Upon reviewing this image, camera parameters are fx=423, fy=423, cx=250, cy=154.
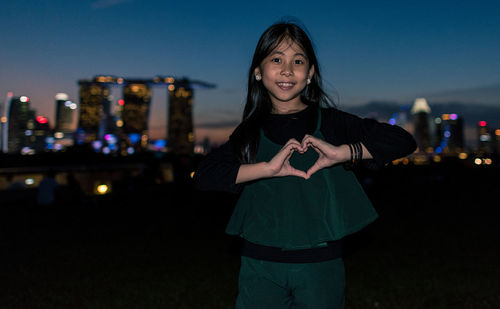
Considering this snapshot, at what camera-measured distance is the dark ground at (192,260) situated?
4.86 m

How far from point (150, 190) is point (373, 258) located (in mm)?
14135

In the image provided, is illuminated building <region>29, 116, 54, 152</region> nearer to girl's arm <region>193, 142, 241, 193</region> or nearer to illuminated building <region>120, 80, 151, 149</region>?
illuminated building <region>120, 80, 151, 149</region>

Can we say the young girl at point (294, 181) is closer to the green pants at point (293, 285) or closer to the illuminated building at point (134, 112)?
the green pants at point (293, 285)

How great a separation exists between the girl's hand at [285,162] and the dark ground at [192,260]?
11.2 feet

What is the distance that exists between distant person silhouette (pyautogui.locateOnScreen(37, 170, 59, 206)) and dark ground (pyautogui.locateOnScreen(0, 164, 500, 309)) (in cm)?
100

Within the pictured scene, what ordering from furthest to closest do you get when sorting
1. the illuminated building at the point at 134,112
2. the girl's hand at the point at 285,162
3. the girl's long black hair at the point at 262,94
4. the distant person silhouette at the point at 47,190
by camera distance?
the illuminated building at the point at 134,112 → the distant person silhouette at the point at 47,190 → the girl's long black hair at the point at 262,94 → the girl's hand at the point at 285,162

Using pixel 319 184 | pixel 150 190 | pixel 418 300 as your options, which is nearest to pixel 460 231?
pixel 418 300

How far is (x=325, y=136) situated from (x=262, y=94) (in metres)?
0.42

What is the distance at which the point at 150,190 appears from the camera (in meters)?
19.2

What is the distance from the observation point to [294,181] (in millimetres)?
1753

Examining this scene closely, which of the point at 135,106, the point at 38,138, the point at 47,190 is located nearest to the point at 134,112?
the point at 135,106

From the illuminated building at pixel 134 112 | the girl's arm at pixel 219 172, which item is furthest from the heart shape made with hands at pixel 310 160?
the illuminated building at pixel 134 112

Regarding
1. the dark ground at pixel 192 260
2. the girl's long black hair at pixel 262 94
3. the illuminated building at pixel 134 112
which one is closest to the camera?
the girl's long black hair at pixel 262 94

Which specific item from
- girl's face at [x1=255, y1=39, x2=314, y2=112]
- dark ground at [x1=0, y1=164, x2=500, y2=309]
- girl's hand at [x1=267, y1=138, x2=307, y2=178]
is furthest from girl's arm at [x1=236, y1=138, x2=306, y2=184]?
dark ground at [x1=0, y1=164, x2=500, y2=309]
